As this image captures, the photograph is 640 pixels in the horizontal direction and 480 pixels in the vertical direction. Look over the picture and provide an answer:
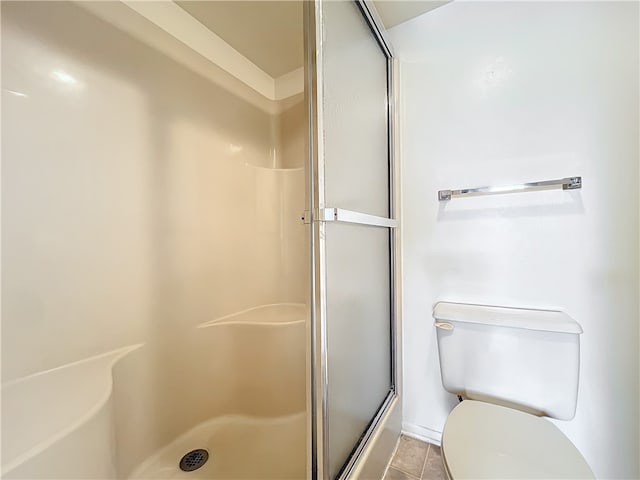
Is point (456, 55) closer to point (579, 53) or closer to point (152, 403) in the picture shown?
point (579, 53)

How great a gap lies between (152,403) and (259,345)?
0.56 meters

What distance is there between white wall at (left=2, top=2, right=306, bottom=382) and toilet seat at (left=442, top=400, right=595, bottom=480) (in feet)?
2.75

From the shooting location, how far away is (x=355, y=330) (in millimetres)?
987

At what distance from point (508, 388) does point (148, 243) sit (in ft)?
5.59

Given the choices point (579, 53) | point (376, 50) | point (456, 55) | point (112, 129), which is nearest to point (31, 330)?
point (112, 129)

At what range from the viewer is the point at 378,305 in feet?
3.92

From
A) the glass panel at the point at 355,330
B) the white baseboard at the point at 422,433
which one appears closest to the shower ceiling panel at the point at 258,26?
the glass panel at the point at 355,330

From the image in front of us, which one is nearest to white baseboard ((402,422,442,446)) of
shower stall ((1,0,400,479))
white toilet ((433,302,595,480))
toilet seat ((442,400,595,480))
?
shower stall ((1,0,400,479))

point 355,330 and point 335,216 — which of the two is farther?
point 355,330

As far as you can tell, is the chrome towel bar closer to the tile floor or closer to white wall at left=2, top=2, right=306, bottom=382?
white wall at left=2, top=2, right=306, bottom=382

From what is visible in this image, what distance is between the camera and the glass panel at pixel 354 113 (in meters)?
0.85

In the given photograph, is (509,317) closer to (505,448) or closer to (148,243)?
(505,448)

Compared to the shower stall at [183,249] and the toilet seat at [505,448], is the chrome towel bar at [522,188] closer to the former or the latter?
the shower stall at [183,249]

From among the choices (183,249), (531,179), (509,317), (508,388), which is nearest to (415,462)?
(508,388)
